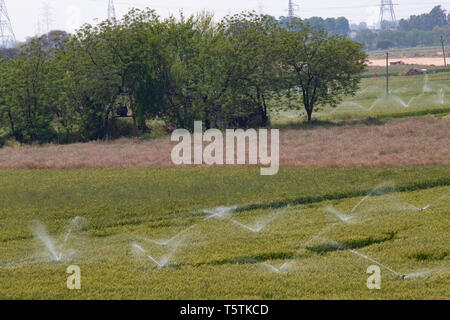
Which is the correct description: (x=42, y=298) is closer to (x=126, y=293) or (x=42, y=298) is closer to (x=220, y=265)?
(x=126, y=293)

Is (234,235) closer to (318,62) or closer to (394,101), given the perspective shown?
(318,62)

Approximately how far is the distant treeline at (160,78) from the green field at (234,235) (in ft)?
53.1

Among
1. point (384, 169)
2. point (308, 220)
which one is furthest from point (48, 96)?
point (308, 220)

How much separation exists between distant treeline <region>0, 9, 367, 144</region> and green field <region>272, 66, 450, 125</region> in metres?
2.39

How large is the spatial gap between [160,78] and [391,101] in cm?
2332

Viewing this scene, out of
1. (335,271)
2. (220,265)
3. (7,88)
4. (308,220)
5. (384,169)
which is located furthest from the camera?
(7,88)

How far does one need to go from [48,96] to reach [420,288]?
32240mm

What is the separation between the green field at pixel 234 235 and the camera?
9.48 meters

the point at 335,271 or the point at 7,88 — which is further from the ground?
the point at 7,88

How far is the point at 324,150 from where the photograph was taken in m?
25.2

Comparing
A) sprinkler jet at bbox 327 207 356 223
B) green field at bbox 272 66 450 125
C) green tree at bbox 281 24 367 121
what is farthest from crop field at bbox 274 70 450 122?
sprinkler jet at bbox 327 207 356 223

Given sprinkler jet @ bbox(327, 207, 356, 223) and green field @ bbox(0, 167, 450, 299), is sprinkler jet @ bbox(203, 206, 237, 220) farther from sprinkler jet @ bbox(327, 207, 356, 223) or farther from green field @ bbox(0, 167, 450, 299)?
sprinkler jet @ bbox(327, 207, 356, 223)

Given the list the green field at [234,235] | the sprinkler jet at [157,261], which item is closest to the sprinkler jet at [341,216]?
the green field at [234,235]
